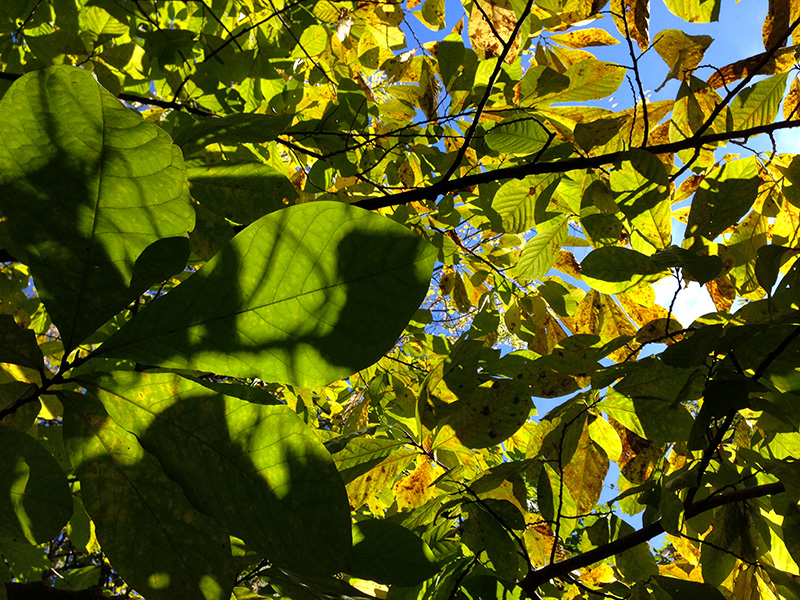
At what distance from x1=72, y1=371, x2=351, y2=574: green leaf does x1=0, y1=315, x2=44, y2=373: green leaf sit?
40mm

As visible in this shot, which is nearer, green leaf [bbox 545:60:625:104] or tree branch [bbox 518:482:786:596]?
tree branch [bbox 518:482:786:596]

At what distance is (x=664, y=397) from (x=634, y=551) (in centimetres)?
35

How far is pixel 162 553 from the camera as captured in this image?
41cm

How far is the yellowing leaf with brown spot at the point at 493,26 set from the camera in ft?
3.84

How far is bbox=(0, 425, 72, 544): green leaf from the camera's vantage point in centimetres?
45

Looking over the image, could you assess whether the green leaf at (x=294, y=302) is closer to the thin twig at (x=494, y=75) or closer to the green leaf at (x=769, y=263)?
the green leaf at (x=769, y=263)

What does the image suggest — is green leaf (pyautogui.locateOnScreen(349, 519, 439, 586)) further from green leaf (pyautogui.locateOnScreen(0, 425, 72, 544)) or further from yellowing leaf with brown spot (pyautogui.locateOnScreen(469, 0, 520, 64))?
yellowing leaf with brown spot (pyautogui.locateOnScreen(469, 0, 520, 64))

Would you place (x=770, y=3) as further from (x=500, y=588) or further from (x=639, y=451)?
(x=500, y=588)

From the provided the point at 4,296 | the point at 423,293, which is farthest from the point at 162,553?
the point at 4,296

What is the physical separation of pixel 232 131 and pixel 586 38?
1131mm

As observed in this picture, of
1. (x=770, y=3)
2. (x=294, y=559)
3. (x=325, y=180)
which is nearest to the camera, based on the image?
(x=294, y=559)

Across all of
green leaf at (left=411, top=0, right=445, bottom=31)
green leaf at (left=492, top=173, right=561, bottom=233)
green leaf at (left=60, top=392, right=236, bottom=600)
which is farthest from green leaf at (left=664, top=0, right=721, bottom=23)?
green leaf at (left=60, top=392, right=236, bottom=600)

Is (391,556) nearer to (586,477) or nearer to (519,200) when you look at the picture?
(586,477)

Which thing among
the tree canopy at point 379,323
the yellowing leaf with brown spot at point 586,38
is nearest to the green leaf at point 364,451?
the tree canopy at point 379,323
